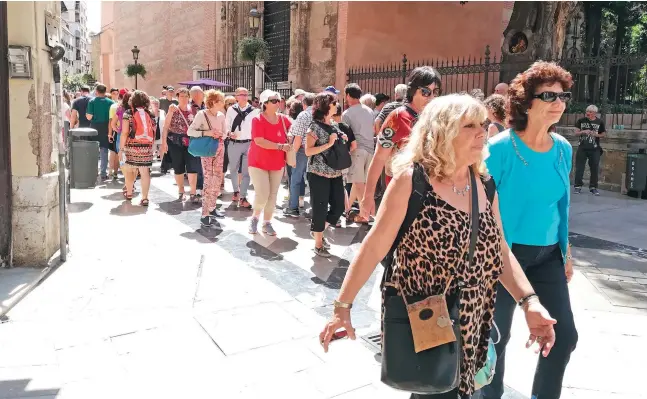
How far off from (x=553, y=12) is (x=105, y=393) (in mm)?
14447

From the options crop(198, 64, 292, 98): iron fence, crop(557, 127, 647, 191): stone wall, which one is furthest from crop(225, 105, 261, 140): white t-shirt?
crop(198, 64, 292, 98): iron fence

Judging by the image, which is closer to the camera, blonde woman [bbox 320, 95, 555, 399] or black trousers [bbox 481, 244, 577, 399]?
blonde woman [bbox 320, 95, 555, 399]

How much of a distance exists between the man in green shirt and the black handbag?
1061cm

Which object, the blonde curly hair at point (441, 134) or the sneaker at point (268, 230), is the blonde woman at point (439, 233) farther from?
the sneaker at point (268, 230)

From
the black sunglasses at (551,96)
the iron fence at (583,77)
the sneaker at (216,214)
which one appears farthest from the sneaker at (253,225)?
the iron fence at (583,77)

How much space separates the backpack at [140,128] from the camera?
357 inches

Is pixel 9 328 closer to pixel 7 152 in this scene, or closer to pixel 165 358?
pixel 165 358

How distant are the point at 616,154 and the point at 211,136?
28.7 feet

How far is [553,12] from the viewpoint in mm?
14625

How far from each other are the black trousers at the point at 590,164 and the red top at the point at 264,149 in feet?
24.4

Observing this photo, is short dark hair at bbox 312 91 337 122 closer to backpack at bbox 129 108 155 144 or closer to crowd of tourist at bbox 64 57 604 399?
crowd of tourist at bbox 64 57 604 399

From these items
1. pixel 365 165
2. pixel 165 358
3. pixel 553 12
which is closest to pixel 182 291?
pixel 165 358

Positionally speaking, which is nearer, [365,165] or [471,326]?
[471,326]

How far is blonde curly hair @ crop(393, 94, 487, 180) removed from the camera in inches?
92.6
